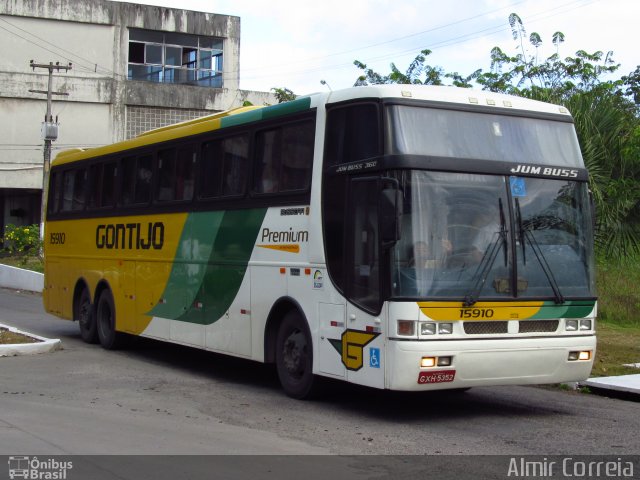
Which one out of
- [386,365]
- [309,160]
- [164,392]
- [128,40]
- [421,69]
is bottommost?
[164,392]

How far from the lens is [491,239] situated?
9.43 metres

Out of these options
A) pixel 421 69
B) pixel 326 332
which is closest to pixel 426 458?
pixel 326 332

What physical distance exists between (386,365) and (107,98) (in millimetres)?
41712

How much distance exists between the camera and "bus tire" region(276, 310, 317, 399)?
10484 millimetres

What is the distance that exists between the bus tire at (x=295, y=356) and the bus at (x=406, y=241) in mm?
24

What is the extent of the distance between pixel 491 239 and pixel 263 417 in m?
3.01

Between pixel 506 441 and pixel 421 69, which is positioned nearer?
pixel 506 441

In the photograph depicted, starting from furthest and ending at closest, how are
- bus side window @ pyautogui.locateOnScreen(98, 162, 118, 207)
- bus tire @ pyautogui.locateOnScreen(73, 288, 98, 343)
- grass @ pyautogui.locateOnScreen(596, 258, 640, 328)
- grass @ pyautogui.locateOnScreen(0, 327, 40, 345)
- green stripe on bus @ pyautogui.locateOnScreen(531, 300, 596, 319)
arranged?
1. grass @ pyautogui.locateOnScreen(596, 258, 640, 328)
2. bus tire @ pyautogui.locateOnScreen(73, 288, 98, 343)
3. bus side window @ pyautogui.locateOnScreen(98, 162, 118, 207)
4. grass @ pyautogui.locateOnScreen(0, 327, 40, 345)
5. green stripe on bus @ pyautogui.locateOnScreen(531, 300, 596, 319)

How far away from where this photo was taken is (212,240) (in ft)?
41.0

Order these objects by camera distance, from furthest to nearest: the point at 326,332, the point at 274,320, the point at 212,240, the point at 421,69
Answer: the point at 421,69 → the point at 212,240 → the point at 274,320 → the point at 326,332

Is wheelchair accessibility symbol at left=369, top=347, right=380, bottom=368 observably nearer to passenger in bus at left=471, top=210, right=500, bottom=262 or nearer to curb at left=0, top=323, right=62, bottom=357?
passenger in bus at left=471, top=210, right=500, bottom=262

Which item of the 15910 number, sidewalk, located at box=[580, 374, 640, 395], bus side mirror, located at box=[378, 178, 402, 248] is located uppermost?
bus side mirror, located at box=[378, 178, 402, 248]

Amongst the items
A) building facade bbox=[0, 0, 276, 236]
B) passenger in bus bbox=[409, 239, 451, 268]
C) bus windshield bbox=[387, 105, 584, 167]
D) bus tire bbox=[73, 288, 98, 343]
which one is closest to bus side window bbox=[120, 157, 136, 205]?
bus tire bbox=[73, 288, 98, 343]

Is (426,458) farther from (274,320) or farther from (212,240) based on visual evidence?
(212,240)
